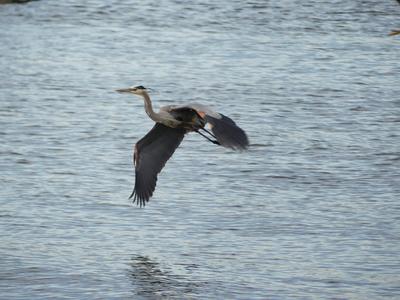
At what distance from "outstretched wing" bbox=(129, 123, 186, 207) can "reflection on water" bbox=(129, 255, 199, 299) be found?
86 cm

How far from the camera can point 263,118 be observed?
14609 mm

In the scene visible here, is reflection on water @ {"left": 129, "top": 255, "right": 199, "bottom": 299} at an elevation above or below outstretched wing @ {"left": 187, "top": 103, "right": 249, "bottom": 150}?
below

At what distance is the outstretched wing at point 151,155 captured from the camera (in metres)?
10.1

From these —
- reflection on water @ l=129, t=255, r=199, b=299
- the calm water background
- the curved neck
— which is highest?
the curved neck

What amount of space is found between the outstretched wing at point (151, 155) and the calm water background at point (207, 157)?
1.26 feet

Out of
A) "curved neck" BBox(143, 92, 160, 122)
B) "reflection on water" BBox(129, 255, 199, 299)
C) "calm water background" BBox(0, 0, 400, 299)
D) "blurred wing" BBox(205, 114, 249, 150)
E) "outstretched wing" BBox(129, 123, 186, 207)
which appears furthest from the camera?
"outstretched wing" BBox(129, 123, 186, 207)

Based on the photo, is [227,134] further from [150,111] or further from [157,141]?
[157,141]

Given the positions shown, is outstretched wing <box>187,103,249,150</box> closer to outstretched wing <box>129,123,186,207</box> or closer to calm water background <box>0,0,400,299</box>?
outstretched wing <box>129,123,186,207</box>

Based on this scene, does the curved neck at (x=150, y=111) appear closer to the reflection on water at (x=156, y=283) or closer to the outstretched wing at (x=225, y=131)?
the outstretched wing at (x=225, y=131)

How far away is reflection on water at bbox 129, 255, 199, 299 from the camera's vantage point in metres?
8.70

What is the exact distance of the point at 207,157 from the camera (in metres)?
12.9

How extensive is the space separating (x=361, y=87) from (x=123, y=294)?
836 cm

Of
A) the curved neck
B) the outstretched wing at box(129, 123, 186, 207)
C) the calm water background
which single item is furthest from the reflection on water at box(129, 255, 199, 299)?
the curved neck

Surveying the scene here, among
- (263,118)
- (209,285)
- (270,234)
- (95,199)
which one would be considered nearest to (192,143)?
(263,118)
